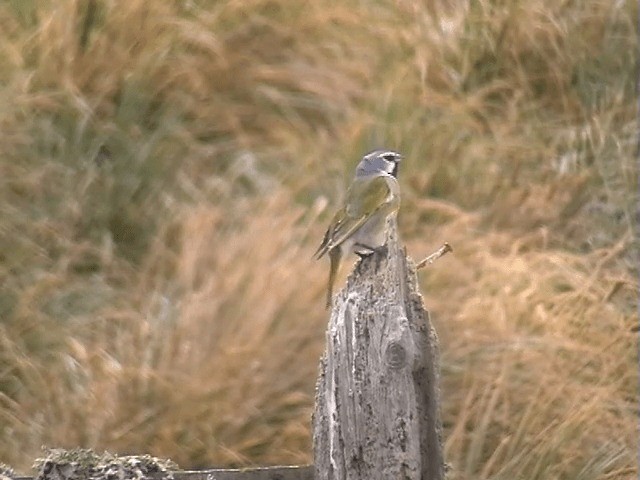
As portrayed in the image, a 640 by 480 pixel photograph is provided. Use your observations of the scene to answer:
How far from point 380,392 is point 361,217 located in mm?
1136

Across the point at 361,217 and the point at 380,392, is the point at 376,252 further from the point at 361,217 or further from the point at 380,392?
the point at 361,217

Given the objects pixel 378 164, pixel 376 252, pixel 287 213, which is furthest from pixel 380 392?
pixel 287 213

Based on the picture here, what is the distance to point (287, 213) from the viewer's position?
5652 mm

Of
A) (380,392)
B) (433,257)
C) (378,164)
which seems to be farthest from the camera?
(378,164)

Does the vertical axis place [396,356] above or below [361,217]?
below

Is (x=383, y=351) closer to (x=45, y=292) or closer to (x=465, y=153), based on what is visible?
(x=45, y=292)

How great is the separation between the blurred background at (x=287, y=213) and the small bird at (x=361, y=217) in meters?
1.17

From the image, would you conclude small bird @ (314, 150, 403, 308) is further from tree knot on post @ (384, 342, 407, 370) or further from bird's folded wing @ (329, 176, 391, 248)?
tree knot on post @ (384, 342, 407, 370)

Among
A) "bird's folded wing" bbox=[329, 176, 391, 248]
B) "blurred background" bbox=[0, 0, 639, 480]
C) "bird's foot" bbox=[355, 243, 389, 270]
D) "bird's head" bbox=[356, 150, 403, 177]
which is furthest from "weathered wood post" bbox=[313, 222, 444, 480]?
"blurred background" bbox=[0, 0, 639, 480]

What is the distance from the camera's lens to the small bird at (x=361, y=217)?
3.41m

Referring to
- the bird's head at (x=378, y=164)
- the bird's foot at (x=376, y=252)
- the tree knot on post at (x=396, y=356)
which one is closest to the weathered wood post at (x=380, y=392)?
the tree knot on post at (x=396, y=356)

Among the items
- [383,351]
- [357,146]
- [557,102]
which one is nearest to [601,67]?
[557,102]

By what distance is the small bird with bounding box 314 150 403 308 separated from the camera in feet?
11.2

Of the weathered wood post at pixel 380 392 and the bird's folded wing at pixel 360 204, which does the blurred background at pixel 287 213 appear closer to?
the bird's folded wing at pixel 360 204
